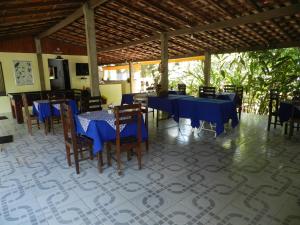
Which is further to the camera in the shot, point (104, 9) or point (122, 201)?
point (104, 9)

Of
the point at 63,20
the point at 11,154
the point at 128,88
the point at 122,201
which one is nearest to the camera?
the point at 122,201

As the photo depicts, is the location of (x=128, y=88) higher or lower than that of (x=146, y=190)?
higher

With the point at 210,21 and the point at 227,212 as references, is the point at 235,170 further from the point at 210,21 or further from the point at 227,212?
the point at 210,21

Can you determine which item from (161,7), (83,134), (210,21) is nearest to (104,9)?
(161,7)

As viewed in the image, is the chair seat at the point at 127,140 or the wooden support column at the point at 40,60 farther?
the wooden support column at the point at 40,60

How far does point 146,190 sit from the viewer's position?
2609mm

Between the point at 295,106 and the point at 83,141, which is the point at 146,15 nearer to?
the point at 83,141

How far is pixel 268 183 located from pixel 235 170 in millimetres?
477

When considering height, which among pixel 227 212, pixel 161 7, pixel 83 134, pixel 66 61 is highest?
pixel 161 7

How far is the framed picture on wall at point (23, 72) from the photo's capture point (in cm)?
823

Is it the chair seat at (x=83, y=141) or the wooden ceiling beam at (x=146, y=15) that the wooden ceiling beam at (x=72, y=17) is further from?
the chair seat at (x=83, y=141)

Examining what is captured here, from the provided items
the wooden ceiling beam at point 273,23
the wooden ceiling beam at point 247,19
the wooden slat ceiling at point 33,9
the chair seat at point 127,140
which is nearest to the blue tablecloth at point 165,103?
the wooden ceiling beam at point 247,19

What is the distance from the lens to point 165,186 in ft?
8.84

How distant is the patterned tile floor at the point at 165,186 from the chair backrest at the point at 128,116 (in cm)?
65
